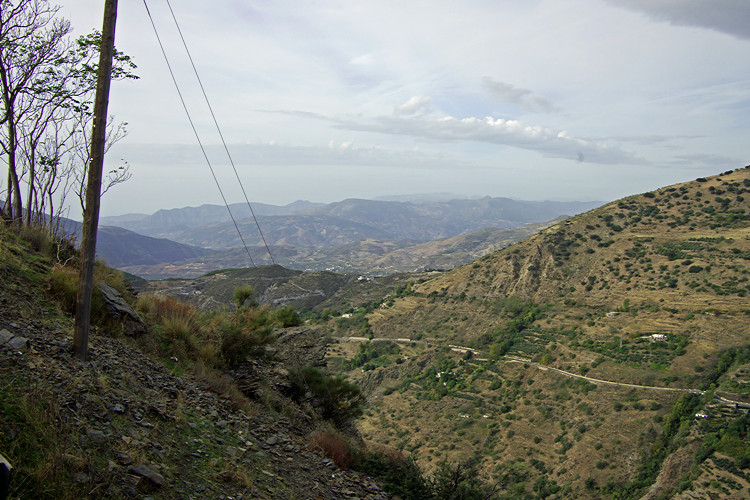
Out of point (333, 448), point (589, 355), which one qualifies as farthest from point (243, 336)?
point (589, 355)

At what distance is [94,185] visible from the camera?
626cm

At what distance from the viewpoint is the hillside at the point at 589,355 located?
24.5 m

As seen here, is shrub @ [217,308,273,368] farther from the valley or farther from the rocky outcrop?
the rocky outcrop

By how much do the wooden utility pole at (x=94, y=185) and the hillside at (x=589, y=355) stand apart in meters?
15.6

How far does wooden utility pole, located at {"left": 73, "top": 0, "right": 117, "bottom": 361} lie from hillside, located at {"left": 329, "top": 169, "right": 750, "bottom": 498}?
51.2 feet

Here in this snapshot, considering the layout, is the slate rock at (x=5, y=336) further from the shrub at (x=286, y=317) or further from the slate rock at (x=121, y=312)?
the shrub at (x=286, y=317)

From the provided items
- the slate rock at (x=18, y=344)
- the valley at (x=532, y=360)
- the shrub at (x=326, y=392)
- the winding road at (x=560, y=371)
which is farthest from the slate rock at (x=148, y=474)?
the winding road at (x=560, y=371)

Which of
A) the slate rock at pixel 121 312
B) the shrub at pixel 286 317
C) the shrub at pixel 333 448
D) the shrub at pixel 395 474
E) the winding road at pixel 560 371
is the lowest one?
the winding road at pixel 560 371

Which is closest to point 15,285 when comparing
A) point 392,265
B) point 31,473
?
point 31,473

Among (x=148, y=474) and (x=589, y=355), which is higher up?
(x=148, y=474)

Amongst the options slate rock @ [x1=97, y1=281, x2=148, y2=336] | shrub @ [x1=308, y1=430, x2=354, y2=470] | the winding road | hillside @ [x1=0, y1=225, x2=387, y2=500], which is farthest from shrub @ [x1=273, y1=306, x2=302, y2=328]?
the winding road

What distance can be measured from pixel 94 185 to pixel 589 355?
3765 centimetres

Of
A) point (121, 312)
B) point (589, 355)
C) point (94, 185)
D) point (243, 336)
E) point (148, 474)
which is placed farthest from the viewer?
point (589, 355)

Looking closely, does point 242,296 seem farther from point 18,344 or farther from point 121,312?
point 18,344
